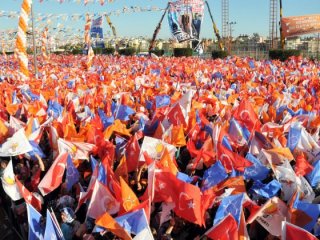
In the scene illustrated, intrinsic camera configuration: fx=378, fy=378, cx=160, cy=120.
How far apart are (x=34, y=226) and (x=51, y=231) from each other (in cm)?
31

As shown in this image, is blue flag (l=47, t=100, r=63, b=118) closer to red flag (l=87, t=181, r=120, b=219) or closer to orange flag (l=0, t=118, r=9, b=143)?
orange flag (l=0, t=118, r=9, b=143)

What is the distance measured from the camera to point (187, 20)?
20484 millimetres

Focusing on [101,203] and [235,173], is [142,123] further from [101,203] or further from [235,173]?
[101,203]

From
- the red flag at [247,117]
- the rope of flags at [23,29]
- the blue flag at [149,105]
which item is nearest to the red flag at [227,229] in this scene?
the red flag at [247,117]

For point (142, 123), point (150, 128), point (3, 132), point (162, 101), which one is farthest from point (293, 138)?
point (3, 132)

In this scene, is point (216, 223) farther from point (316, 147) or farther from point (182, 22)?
point (182, 22)

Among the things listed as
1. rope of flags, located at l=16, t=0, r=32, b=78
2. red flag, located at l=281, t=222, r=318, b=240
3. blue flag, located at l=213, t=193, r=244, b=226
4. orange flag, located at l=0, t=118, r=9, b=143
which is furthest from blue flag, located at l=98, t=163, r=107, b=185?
rope of flags, located at l=16, t=0, r=32, b=78

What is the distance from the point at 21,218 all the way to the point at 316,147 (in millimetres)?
3100

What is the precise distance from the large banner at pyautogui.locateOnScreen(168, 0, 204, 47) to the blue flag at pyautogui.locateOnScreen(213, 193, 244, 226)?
1794 centimetres

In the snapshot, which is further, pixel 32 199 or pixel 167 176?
pixel 32 199

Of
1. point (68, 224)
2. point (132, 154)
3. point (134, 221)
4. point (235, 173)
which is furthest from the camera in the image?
point (132, 154)

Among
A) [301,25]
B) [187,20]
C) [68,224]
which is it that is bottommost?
[68,224]

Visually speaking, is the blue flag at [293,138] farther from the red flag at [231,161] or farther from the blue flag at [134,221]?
the blue flag at [134,221]

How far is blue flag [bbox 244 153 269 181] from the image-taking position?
3.37 meters
